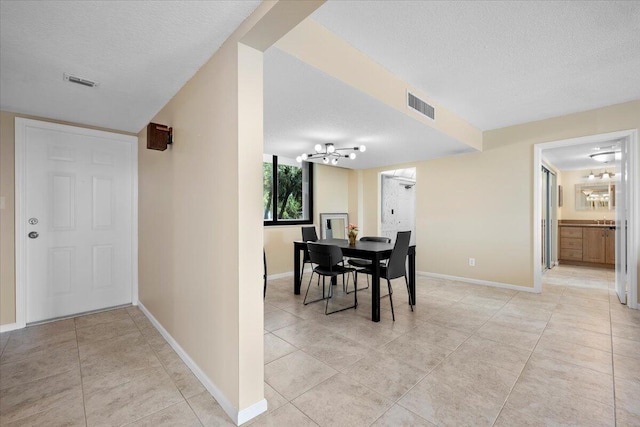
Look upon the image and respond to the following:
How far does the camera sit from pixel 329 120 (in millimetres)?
3096

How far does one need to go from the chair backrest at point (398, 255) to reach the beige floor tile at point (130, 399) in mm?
2180

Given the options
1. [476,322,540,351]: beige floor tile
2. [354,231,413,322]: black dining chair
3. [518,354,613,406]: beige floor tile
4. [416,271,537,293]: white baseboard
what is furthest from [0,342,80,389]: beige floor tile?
[416,271,537,293]: white baseboard

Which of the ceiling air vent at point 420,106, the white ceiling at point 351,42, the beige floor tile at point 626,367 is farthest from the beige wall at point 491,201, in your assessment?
the beige floor tile at point 626,367

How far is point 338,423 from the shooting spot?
151 centimetres

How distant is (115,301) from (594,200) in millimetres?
9301

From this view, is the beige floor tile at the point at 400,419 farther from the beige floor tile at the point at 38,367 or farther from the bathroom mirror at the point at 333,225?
the bathroom mirror at the point at 333,225

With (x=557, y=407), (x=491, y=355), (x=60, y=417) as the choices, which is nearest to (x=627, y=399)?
(x=557, y=407)

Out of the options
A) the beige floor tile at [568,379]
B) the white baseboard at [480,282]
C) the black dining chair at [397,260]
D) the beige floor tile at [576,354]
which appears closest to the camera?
the beige floor tile at [568,379]

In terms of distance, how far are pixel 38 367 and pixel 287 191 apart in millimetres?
3862

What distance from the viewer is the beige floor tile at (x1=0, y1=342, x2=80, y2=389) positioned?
1954 mm

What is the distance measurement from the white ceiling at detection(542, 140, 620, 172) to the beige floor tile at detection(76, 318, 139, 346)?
19.0 feet

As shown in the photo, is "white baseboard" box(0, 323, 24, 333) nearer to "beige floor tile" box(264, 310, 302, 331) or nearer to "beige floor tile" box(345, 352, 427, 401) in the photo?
"beige floor tile" box(264, 310, 302, 331)

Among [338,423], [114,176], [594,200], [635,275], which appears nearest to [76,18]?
[114,176]

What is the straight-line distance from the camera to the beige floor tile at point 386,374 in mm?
1803
